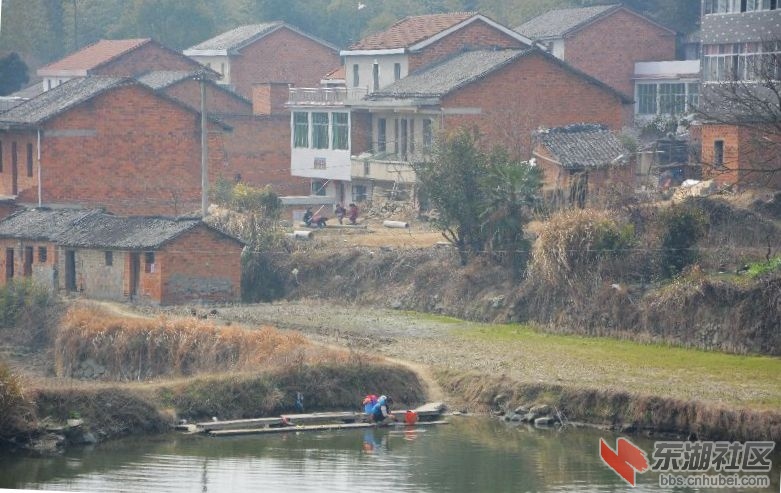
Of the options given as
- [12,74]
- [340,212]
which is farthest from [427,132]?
[12,74]

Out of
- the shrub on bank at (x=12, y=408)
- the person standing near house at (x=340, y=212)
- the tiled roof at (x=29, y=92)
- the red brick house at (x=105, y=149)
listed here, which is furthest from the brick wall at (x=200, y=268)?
the tiled roof at (x=29, y=92)

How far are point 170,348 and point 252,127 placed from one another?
84.1 ft

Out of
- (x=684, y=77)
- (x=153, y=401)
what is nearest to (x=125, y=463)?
(x=153, y=401)

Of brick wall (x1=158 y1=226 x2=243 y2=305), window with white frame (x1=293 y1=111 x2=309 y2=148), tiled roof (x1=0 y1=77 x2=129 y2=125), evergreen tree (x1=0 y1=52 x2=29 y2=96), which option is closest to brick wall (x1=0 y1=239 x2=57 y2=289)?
brick wall (x1=158 y1=226 x2=243 y2=305)

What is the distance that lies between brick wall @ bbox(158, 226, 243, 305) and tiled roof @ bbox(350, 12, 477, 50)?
13.6 metres

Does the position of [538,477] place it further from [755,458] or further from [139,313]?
[139,313]

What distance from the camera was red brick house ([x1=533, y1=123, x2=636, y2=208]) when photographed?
3784 cm

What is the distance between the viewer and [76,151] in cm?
4456

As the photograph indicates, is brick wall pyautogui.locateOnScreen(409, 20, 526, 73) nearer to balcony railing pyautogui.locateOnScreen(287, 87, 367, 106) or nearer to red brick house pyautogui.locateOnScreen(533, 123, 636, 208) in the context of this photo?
balcony railing pyautogui.locateOnScreen(287, 87, 367, 106)

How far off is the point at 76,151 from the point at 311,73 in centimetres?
2358

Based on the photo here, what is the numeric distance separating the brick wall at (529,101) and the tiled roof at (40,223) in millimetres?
10430

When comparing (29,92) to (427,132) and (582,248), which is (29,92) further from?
(582,248)

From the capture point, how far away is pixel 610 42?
59.5 meters

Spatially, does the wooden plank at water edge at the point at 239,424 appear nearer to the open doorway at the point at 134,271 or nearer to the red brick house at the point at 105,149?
the open doorway at the point at 134,271
